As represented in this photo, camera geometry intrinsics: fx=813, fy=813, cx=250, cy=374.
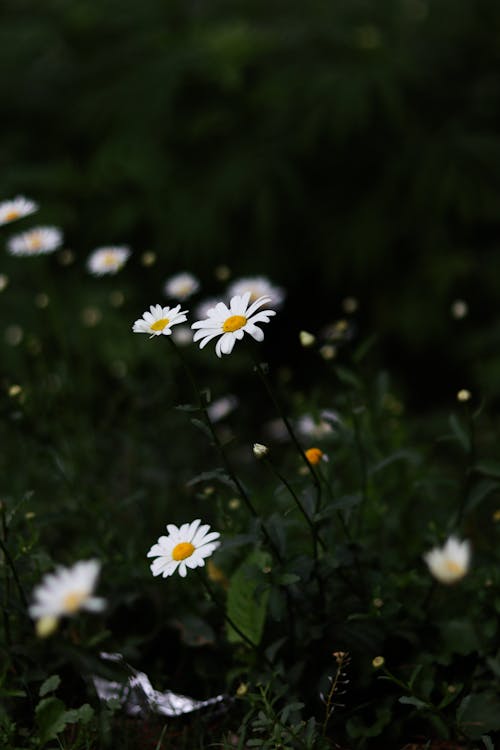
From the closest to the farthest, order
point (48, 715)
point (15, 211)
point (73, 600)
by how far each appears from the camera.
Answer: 1. point (73, 600)
2. point (48, 715)
3. point (15, 211)

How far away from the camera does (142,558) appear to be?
67.7 inches

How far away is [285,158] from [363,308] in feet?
2.17

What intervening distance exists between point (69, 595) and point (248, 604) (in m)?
0.58

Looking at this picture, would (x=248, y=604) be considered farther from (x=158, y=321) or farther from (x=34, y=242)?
(x=34, y=242)

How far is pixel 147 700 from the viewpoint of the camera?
4.67 feet

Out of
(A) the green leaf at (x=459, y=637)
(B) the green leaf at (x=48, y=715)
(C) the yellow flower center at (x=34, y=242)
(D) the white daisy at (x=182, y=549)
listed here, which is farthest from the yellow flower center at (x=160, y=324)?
(C) the yellow flower center at (x=34, y=242)

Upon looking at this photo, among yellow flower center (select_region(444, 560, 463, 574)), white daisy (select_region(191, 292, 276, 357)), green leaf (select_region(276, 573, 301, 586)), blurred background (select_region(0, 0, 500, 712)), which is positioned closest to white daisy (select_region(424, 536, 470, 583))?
yellow flower center (select_region(444, 560, 463, 574))

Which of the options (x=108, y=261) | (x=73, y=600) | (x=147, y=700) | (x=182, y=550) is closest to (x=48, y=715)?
(x=147, y=700)

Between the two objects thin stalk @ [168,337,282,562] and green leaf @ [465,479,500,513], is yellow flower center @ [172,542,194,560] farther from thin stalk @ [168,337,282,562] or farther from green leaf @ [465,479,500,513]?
green leaf @ [465,479,500,513]

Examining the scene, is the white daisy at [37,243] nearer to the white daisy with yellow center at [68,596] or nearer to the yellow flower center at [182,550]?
the yellow flower center at [182,550]

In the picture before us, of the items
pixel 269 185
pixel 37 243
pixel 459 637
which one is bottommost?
pixel 459 637

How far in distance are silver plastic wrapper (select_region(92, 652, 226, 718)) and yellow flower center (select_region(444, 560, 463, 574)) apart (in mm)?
626

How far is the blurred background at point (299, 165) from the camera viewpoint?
2.88 m

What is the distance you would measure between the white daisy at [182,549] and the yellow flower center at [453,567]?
12.8 inches
